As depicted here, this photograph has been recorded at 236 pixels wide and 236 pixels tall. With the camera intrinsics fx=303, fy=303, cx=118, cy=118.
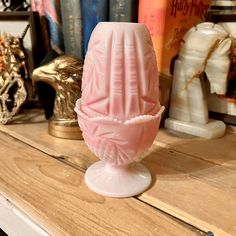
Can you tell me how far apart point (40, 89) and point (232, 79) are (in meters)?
0.40

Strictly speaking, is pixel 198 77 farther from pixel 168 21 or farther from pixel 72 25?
pixel 72 25

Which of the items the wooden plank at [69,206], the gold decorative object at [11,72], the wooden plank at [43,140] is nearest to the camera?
the wooden plank at [69,206]

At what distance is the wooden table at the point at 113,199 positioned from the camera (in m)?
0.35

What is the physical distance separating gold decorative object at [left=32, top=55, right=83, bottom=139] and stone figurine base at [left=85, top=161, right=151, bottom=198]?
0.14 m

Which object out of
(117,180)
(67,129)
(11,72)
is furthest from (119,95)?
(11,72)

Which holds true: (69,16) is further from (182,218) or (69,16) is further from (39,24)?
(182,218)

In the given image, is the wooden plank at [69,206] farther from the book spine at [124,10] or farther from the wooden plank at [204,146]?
the book spine at [124,10]

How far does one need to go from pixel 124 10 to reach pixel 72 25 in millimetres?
118

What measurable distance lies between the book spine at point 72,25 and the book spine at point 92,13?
11 millimetres

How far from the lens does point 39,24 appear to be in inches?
26.6

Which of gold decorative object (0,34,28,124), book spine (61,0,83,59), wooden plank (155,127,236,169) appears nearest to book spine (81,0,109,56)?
book spine (61,0,83,59)

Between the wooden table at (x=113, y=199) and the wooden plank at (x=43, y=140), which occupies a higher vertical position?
the wooden table at (x=113, y=199)

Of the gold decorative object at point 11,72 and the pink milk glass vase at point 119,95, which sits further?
the gold decorative object at point 11,72

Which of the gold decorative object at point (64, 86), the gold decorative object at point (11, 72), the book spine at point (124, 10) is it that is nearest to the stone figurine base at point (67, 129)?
the gold decorative object at point (64, 86)
